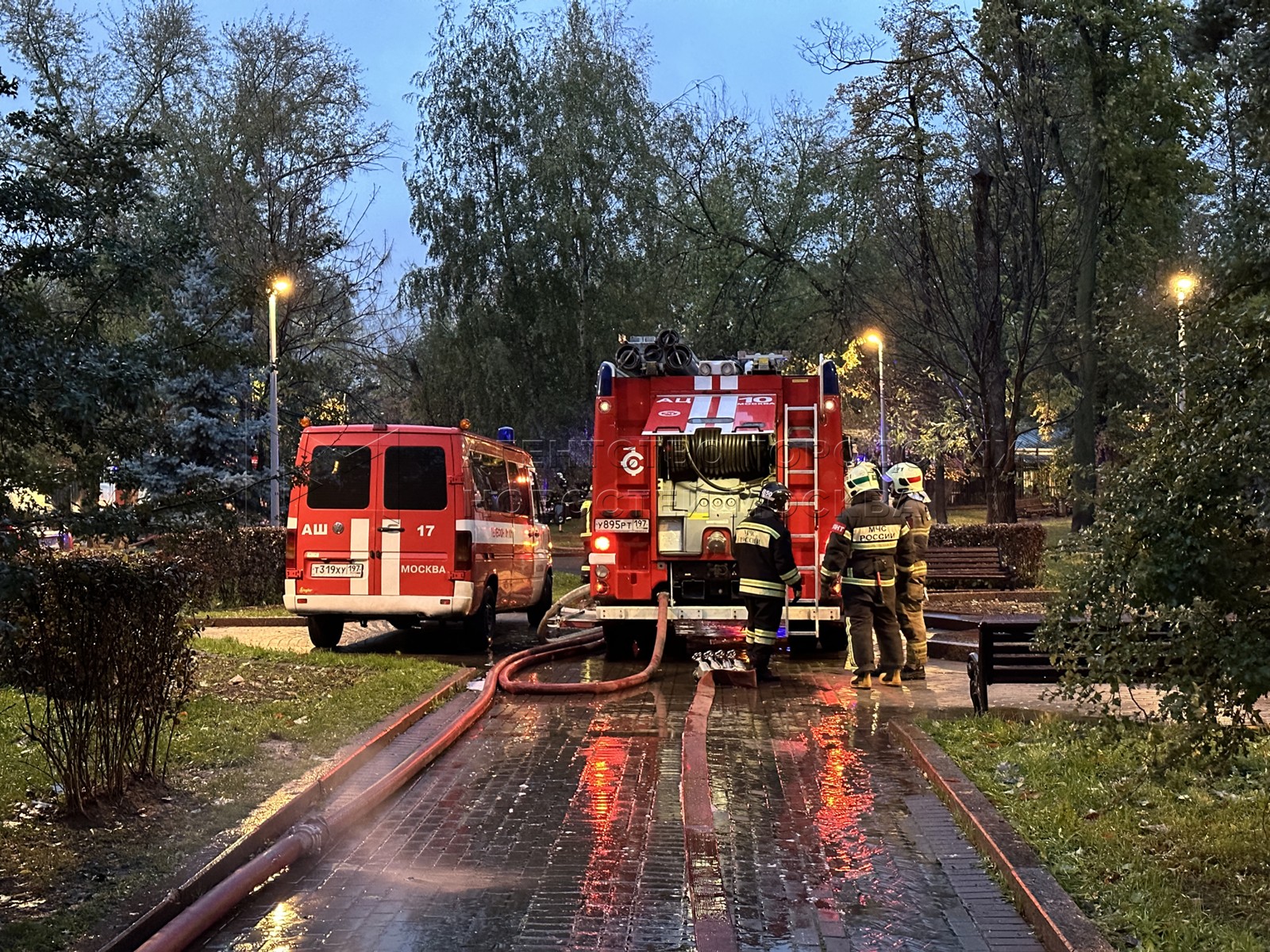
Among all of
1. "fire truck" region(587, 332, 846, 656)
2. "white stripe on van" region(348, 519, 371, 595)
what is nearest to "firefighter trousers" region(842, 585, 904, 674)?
"fire truck" region(587, 332, 846, 656)

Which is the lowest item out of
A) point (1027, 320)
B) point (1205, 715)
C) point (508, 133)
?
point (1205, 715)

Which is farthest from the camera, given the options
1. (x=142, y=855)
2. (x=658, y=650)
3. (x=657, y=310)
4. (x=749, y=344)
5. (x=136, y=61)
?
(x=657, y=310)

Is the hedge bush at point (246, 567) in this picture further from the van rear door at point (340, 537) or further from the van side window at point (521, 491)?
the van rear door at point (340, 537)

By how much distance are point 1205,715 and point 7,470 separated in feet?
16.4

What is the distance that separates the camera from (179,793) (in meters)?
6.75

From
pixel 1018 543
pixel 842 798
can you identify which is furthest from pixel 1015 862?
pixel 1018 543

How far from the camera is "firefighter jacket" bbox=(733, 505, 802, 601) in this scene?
11.2m

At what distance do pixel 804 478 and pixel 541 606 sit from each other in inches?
231

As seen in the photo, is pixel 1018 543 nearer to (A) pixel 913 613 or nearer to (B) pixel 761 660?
(A) pixel 913 613

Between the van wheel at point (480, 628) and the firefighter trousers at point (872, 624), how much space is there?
173 inches

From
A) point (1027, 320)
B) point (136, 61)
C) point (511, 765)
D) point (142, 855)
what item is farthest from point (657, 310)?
point (142, 855)

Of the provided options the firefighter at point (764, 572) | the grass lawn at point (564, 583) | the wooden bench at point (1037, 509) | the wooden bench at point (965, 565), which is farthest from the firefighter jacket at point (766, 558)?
the wooden bench at point (1037, 509)

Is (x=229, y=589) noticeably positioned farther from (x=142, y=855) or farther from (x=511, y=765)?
(x=142, y=855)

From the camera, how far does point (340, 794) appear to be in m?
7.09
